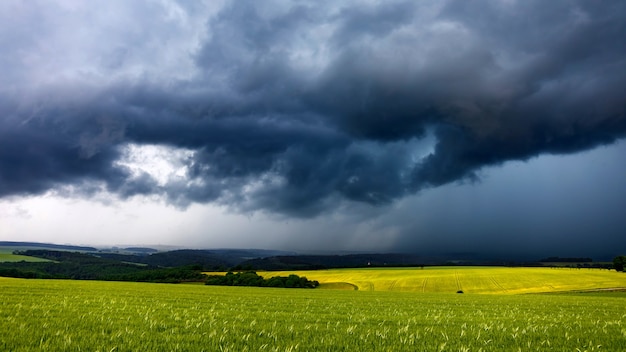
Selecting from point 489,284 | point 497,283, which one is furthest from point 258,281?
point 497,283

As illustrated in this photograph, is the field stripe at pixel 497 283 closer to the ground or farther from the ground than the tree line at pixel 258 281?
farther from the ground

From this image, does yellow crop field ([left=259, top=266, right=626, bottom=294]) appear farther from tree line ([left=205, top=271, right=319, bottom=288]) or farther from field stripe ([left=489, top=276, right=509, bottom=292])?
tree line ([left=205, top=271, right=319, bottom=288])

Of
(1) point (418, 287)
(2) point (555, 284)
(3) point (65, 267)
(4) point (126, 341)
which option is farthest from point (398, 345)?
(3) point (65, 267)

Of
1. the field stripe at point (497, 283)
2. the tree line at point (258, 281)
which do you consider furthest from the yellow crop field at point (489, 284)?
the tree line at point (258, 281)

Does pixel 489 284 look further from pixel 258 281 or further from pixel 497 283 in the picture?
pixel 258 281

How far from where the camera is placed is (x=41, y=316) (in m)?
10.0

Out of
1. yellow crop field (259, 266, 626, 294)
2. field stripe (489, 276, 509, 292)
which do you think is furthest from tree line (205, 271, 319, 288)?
field stripe (489, 276, 509, 292)

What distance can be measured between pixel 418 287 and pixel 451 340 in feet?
256

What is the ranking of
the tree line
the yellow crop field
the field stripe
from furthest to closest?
1. the tree line
2. the field stripe
3. the yellow crop field

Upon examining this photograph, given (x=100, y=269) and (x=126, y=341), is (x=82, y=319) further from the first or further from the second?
(x=100, y=269)

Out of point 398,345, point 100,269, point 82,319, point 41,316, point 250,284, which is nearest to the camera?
point 398,345

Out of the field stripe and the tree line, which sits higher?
the field stripe

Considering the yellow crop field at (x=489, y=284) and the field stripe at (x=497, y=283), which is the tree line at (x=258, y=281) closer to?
the yellow crop field at (x=489, y=284)

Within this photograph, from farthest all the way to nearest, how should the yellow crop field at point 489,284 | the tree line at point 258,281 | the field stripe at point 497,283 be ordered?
the tree line at point 258,281, the field stripe at point 497,283, the yellow crop field at point 489,284
